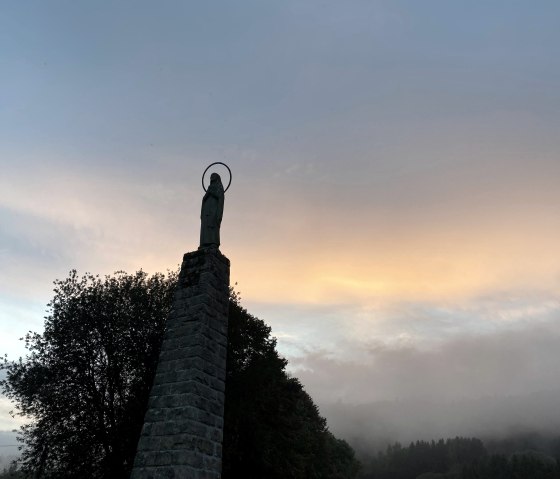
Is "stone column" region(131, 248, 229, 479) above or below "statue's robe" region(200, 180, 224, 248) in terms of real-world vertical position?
below

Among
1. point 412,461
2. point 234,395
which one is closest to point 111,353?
point 234,395

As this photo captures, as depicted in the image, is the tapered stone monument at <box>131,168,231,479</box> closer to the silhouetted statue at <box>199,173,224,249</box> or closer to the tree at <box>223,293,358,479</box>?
the silhouetted statue at <box>199,173,224,249</box>

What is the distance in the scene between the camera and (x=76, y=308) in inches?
915

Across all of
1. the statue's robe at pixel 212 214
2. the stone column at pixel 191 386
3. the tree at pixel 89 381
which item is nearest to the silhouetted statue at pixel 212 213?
the statue's robe at pixel 212 214

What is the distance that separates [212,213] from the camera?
11.6 metres

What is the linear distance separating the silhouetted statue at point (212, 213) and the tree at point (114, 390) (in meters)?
13.9

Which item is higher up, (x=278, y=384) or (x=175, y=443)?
(x=278, y=384)

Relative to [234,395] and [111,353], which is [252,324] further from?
[111,353]

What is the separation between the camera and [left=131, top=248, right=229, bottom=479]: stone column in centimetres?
823

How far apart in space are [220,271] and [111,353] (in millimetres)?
15085

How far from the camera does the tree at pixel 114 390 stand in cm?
2141

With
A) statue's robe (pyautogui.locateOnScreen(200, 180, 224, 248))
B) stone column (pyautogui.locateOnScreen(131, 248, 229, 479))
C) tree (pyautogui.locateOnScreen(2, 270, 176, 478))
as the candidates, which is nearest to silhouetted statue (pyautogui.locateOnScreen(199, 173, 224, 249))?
statue's robe (pyautogui.locateOnScreen(200, 180, 224, 248))

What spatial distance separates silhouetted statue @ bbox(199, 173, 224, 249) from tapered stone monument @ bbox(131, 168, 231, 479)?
3.8 inches

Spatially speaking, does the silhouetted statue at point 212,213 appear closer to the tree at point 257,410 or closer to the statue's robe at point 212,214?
the statue's robe at point 212,214
